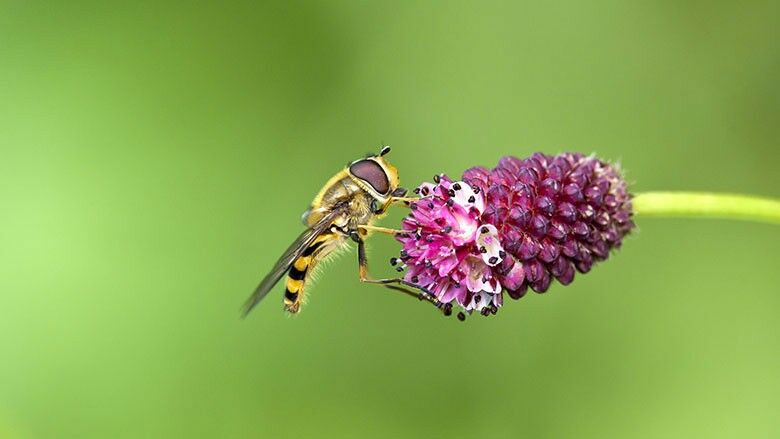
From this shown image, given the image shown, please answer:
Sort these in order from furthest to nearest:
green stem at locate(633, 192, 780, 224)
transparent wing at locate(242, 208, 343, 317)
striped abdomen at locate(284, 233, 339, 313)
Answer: striped abdomen at locate(284, 233, 339, 313) < transparent wing at locate(242, 208, 343, 317) < green stem at locate(633, 192, 780, 224)

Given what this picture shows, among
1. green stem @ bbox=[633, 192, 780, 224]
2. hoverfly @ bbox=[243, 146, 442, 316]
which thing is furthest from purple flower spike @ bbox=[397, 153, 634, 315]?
hoverfly @ bbox=[243, 146, 442, 316]

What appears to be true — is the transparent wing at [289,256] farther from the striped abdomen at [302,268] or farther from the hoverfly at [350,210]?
the striped abdomen at [302,268]

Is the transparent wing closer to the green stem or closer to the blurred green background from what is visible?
the green stem

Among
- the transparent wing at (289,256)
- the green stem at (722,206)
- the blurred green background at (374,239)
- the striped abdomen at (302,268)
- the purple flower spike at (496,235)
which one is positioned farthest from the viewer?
the blurred green background at (374,239)

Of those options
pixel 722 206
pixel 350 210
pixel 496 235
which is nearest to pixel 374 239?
pixel 350 210

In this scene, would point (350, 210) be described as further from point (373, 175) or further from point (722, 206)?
point (722, 206)

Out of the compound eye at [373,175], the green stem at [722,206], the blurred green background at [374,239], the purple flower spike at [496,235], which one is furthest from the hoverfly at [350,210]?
the blurred green background at [374,239]
